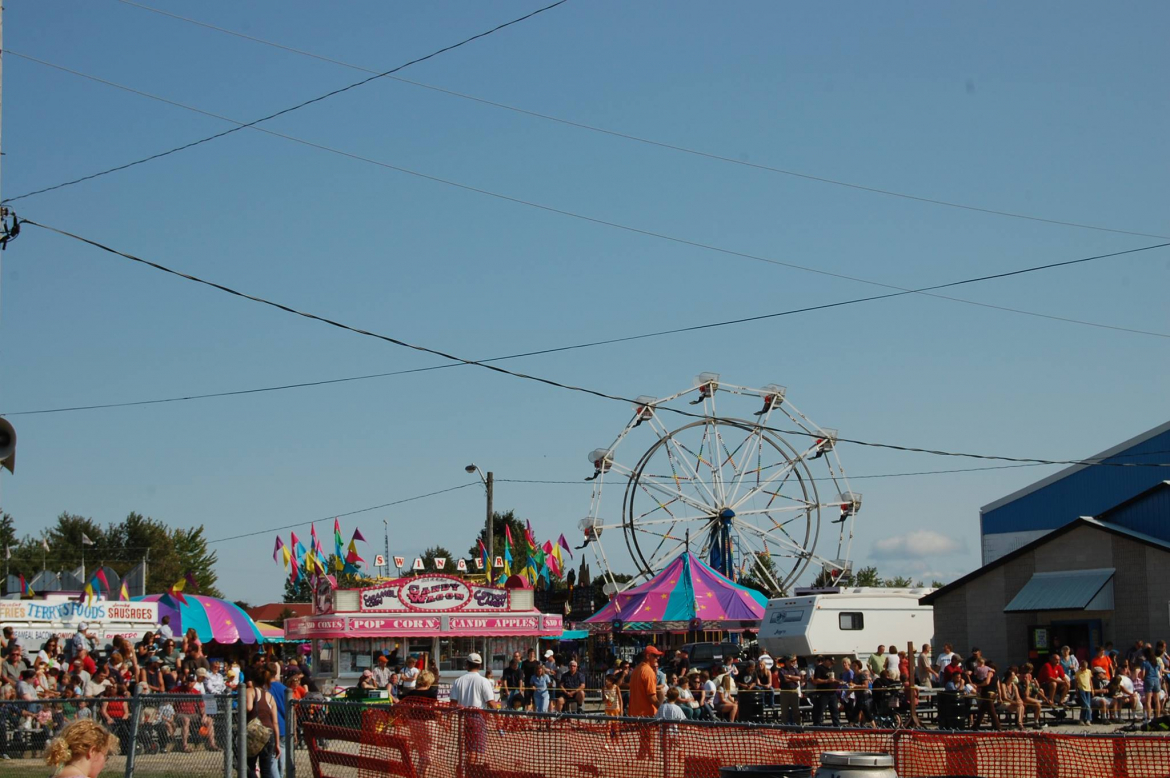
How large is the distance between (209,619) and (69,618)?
789cm

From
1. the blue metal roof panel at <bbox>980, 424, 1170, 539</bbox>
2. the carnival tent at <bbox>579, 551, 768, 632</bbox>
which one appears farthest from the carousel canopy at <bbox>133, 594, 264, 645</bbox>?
the blue metal roof panel at <bbox>980, 424, 1170, 539</bbox>

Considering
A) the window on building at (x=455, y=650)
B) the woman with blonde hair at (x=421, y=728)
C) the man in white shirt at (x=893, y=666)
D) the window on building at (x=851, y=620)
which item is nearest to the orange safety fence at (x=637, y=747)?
the woman with blonde hair at (x=421, y=728)

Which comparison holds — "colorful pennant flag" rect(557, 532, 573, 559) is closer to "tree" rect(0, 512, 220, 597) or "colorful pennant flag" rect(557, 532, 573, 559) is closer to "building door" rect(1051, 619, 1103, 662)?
"building door" rect(1051, 619, 1103, 662)

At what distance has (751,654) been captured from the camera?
117 ft

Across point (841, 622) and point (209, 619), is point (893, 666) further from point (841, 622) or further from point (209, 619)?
point (209, 619)

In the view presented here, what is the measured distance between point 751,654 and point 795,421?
1492 cm

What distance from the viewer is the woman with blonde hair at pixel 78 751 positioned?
5.32 m

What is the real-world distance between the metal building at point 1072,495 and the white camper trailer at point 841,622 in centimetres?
1058

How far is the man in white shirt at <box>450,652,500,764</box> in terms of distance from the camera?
10547 millimetres

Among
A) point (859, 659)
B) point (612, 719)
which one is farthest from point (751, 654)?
point (612, 719)

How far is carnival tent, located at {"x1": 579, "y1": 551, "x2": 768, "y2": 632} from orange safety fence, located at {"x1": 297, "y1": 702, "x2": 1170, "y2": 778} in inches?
855

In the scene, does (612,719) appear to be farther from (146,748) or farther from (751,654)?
(751,654)

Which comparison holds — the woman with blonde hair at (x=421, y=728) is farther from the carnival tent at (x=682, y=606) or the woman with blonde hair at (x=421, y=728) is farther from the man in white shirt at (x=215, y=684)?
the carnival tent at (x=682, y=606)

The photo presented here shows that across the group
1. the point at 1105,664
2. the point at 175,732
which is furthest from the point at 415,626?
the point at 175,732
